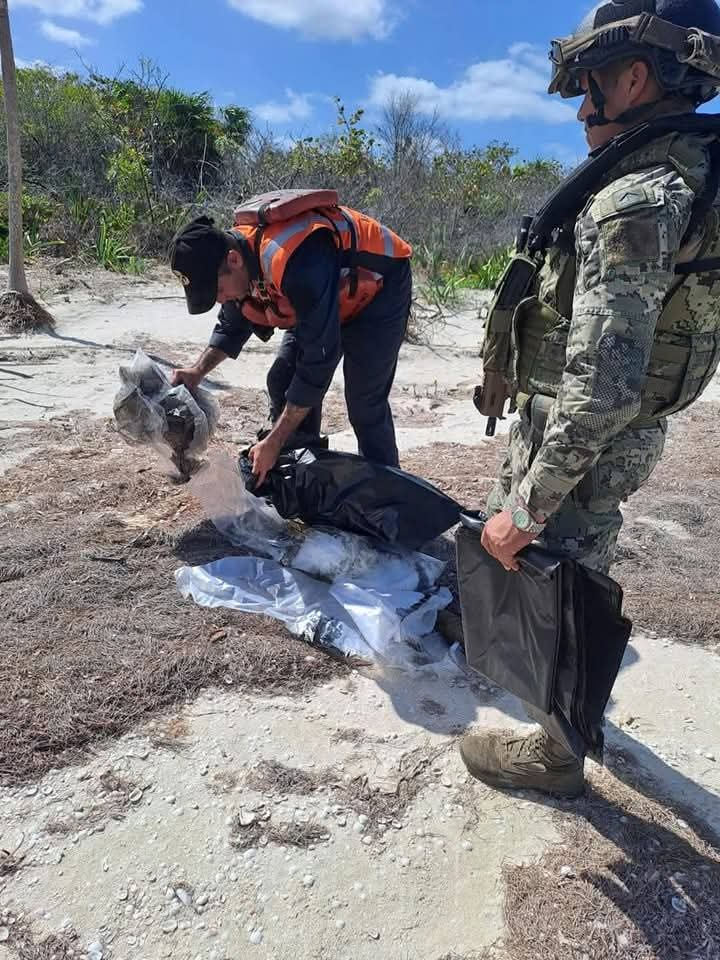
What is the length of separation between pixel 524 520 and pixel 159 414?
6.10 feet

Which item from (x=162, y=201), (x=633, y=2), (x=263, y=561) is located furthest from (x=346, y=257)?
(x=162, y=201)

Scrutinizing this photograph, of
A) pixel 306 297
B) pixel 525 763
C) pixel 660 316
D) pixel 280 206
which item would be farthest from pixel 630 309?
pixel 280 206

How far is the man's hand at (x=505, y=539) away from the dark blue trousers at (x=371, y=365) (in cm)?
135

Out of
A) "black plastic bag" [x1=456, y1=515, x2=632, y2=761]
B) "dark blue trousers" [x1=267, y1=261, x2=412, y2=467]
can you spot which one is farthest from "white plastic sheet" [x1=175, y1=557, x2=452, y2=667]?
"black plastic bag" [x1=456, y1=515, x2=632, y2=761]

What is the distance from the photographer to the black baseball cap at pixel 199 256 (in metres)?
2.44

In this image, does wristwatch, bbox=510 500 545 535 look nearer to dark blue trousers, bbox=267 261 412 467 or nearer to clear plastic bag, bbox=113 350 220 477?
dark blue trousers, bbox=267 261 412 467

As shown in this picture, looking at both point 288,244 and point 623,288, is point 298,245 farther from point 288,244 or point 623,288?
point 623,288

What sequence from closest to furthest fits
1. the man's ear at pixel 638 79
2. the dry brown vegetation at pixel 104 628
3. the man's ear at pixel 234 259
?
the man's ear at pixel 638 79, the dry brown vegetation at pixel 104 628, the man's ear at pixel 234 259

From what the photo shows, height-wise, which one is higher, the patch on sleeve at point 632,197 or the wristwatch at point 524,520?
the patch on sleeve at point 632,197

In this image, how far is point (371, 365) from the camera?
2.94 metres

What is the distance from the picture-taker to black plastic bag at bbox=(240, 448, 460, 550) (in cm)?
281

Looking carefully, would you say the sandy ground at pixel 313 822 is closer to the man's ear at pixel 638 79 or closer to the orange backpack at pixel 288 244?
the orange backpack at pixel 288 244

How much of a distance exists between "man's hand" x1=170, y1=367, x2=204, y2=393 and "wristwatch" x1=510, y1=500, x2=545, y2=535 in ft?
6.29

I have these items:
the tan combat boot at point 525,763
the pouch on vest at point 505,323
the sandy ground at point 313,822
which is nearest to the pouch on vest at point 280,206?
the pouch on vest at point 505,323
